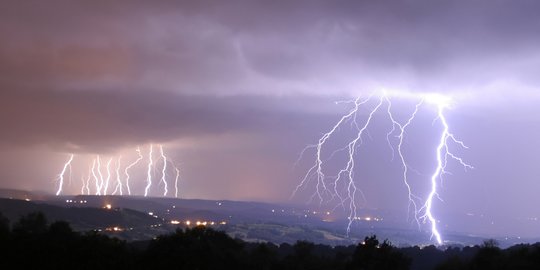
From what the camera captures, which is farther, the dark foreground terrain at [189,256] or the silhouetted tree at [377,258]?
the silhouetted tree at [377,258]

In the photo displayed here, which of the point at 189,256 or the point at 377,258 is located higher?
the point at 377,258

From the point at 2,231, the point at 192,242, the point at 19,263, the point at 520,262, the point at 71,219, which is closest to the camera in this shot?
the point at 19,263

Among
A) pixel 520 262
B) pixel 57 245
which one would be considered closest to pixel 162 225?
pixel 57 245

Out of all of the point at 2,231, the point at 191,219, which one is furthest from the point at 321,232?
the point at 2,231

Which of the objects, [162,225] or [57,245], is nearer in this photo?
[57,245]

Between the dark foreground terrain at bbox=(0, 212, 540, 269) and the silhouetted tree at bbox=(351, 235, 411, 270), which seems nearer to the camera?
the dark foreground terrain at bbox=(0, 212, 540, 269)

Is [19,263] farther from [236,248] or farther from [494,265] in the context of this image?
[494,265]

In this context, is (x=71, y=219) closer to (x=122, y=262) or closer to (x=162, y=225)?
(x=162, y=225)

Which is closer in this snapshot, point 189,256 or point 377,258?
point 377,258

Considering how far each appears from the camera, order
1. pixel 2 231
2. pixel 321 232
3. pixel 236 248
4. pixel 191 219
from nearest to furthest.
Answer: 1. pixel 2 231
2. pixel 236 248
3. pixel 321 232
4. pixel 191 219
